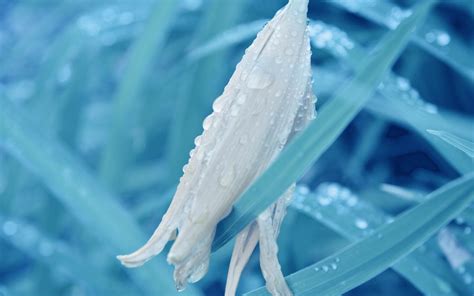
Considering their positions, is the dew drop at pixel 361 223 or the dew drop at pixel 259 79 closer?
the dew drop at pixel 259 79

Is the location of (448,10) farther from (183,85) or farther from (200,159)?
(200,159)

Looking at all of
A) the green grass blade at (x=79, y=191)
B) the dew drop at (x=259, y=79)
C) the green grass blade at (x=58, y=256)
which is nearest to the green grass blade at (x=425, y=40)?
the dew drop at (x=259, y=79)

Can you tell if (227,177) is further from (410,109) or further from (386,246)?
(410,109)

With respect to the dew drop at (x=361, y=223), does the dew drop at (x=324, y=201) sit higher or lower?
higher

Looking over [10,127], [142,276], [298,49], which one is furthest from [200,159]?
[10,127]

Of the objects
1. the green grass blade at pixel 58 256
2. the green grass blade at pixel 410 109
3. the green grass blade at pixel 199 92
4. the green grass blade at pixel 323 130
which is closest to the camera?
the green grass blade at pixel 323 130

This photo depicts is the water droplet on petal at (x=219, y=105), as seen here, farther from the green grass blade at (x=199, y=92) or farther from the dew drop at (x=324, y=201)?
the green grass blade at (x=199, y=92)

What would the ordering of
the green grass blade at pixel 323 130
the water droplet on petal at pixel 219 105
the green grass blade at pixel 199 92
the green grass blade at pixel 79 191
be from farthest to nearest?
the green grass blade at pixel 199 92 → the green grass blade at pixel 79 191 → the water droplet on petal at pixel 219 105 → the green grass blade at pixel 323 130

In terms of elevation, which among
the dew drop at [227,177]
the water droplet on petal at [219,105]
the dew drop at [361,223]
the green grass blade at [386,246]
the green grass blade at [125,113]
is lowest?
the dew drop at [361,223]
